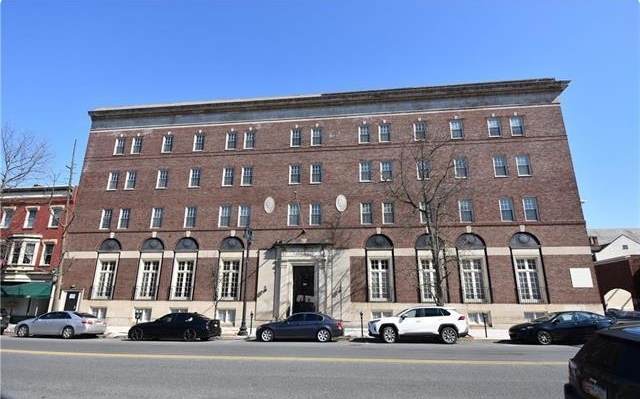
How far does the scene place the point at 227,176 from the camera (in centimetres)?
2928

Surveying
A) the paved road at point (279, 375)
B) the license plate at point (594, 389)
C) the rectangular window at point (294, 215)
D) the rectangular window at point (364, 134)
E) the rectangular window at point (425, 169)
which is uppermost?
the rectangular window at point (364, 134)

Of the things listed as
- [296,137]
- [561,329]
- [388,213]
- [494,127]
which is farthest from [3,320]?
[494,127]

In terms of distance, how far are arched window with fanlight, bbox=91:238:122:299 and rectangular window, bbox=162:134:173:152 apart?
8.57 m

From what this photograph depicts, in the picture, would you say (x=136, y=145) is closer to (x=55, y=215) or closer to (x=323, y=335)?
(x=55, y=215)

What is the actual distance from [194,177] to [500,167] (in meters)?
24.0

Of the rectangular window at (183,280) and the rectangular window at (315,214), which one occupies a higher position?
the rectangular window at (315,214)

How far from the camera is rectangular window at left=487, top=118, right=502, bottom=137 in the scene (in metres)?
27.5

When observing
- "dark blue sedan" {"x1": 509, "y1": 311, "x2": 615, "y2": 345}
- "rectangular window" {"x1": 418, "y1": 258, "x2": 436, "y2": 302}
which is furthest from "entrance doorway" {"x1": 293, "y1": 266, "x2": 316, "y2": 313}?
"dark blue sedan" {"x1": 509, "y1": 311, "x2": 615, "y2": 345}

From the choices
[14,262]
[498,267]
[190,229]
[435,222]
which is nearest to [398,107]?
[435,222]

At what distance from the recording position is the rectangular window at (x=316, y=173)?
91.9ft

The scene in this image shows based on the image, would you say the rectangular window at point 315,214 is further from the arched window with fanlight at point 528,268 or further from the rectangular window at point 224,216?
the arched window with fanlight at point 528,268

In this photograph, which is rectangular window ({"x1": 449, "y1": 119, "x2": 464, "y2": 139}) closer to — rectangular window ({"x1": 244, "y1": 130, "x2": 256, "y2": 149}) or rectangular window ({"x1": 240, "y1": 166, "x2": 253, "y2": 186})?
rectangular window ({"x1": 244, "y1": 130, "x2": 256, "y2": 149})

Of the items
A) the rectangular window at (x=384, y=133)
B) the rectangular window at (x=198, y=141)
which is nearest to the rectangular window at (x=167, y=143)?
the rectangular window at (x=198, y=141)

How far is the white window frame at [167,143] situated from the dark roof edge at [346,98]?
2211mm
